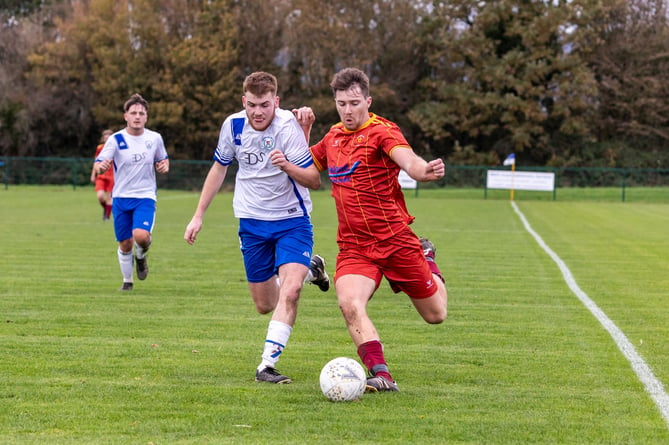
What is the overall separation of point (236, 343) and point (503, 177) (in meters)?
38.6

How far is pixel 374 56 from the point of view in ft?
183

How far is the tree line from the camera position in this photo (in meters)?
54.1

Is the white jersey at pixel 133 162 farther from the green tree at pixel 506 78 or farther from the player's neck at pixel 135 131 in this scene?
the green tree at pixel 506 78

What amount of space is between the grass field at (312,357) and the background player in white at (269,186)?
0.71 meters

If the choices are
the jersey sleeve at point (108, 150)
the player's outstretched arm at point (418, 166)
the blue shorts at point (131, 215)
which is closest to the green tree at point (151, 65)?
the jersey sleeve at point (108, 150)

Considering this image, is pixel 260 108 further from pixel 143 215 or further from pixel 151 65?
pixel 151 65

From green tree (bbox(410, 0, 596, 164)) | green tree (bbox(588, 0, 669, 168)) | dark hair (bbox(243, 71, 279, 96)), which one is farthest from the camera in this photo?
green tree (bbox(588, 0, 669, 168))

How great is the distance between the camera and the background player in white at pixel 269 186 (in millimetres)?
6777

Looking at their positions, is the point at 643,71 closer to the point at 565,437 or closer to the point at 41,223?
the point at 41,223

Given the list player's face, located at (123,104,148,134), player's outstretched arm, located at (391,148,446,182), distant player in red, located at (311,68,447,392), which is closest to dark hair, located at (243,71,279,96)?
distant player in red, located at (311,68,447,392)

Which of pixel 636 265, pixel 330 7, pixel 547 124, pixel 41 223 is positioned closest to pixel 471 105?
pixel 547 124

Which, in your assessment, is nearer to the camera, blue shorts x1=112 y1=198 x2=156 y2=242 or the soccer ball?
the soccer ball

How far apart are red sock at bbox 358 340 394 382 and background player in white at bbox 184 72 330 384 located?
67 centimetres

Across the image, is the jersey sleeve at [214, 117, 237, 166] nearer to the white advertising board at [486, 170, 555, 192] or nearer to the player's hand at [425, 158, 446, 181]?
the player's hand at [425, 158, 446, 181]
